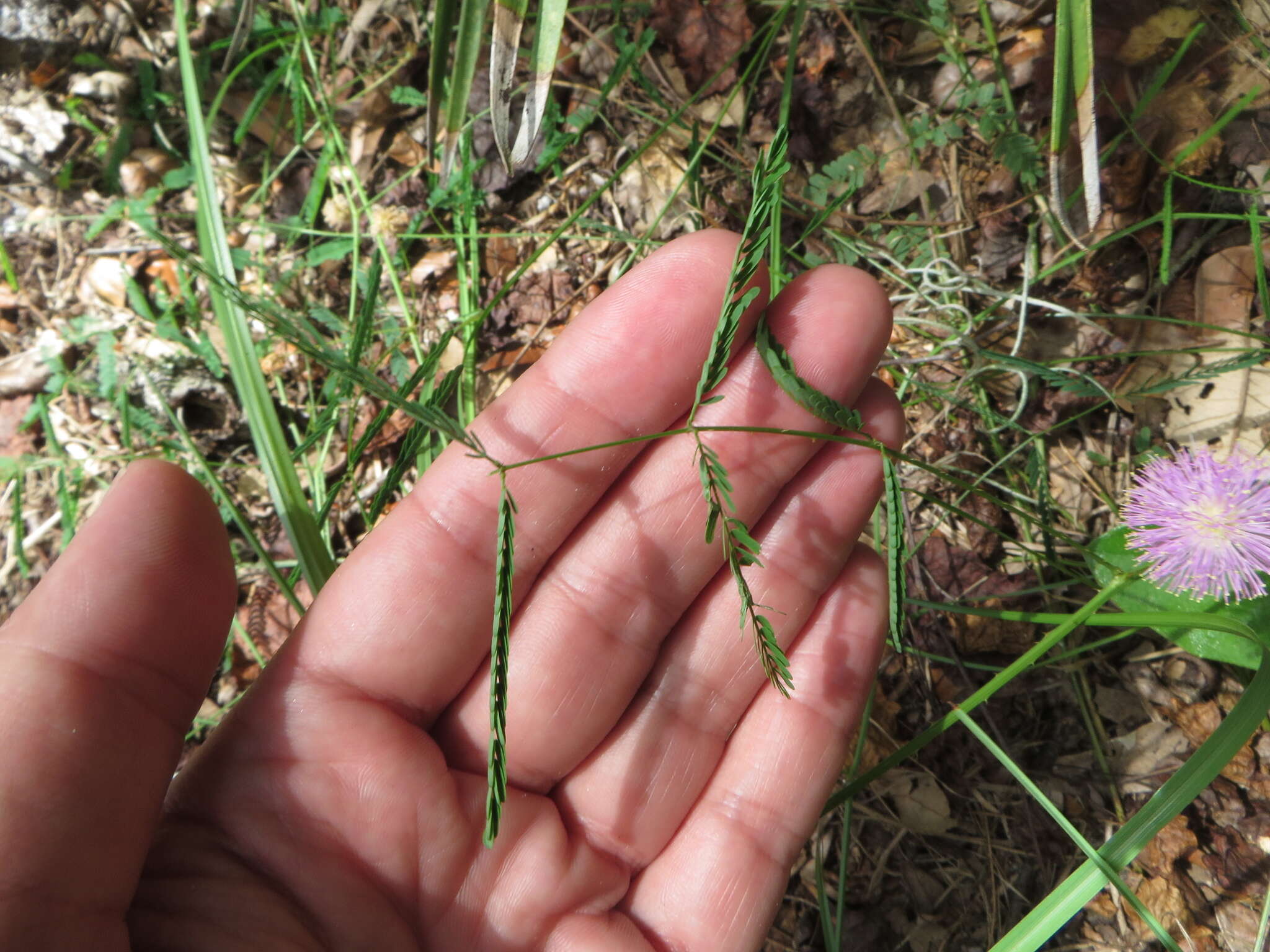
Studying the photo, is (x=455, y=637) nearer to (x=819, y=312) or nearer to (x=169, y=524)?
(x=169, y=524)

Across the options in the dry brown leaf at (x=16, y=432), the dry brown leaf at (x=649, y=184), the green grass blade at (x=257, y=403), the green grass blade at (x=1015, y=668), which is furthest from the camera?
the dry brown leaf at (x=16, y=432)

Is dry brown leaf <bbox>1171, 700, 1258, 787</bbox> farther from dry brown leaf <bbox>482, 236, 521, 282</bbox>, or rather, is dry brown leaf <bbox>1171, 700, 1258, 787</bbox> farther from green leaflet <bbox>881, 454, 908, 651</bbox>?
dry brown leaf <bbox>482, 236, 521, 282</bbox>

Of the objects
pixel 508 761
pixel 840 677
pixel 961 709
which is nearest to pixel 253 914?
pixel 508 761

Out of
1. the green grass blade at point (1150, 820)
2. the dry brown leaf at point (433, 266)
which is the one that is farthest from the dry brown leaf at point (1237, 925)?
the dry brown leaf at point (433, 266)

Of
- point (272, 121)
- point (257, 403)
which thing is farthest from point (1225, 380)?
point (272, 121)

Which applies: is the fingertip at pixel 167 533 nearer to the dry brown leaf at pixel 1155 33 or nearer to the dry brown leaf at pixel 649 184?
the dry brown leaf at pixel 649 184
